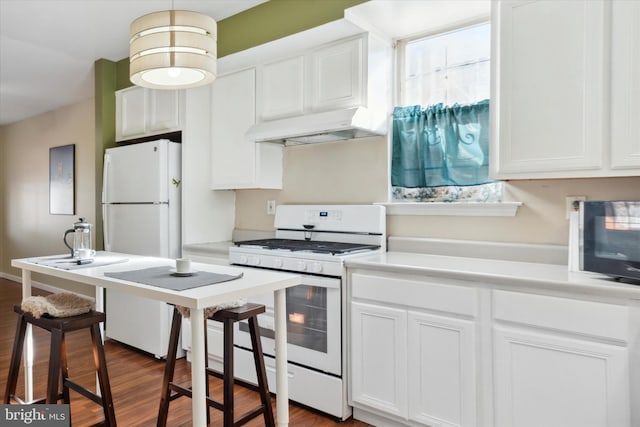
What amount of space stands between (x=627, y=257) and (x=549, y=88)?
80 centimetres

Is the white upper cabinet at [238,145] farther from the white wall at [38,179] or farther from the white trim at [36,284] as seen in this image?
the white trim at [36,284]

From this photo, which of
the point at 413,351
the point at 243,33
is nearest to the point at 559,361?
the point at 413,351

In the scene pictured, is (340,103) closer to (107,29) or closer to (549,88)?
(549,88)

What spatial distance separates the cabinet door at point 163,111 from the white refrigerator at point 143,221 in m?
0.21

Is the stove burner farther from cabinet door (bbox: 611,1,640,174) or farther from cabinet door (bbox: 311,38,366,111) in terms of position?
cabinet door (bbox: 611,1,640,174)

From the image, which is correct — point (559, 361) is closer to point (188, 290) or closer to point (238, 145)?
point (188, 290)

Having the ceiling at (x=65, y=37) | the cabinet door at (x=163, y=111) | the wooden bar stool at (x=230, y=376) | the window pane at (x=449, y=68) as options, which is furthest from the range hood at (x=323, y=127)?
the wooden bar stool at (x=230, y=376)

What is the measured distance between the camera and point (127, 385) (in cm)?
289

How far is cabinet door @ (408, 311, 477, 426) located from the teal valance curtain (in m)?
0.93

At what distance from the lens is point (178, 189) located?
348cm

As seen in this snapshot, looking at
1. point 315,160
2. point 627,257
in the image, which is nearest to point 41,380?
point 315,160

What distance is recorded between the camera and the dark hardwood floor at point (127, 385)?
2.43 metres

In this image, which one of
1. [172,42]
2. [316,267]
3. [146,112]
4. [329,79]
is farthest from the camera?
[146,112]

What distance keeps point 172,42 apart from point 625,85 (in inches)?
71.7
